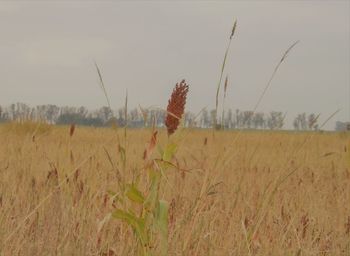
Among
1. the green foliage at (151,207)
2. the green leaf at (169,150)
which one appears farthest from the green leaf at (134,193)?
the green leaf at (169,150)

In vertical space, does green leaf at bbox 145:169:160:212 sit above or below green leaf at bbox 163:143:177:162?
below

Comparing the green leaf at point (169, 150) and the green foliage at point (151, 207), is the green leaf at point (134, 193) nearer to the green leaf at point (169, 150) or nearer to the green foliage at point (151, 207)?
the green foliage at point (151, 207)

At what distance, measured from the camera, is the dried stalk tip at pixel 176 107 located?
1210 mm

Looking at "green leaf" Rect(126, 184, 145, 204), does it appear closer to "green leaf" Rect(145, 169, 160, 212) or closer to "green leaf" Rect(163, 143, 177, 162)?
"green leaf" Rect(145, 169, 160, 212)

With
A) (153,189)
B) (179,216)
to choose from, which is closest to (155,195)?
(153,189)

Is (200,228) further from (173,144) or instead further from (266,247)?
(173,144)

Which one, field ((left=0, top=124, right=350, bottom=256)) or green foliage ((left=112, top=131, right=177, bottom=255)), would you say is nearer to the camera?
green foliage ((left=112, top=131, right=177, bottom=255))

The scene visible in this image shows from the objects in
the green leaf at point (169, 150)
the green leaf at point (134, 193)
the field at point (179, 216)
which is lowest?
the field at point (179, 216)

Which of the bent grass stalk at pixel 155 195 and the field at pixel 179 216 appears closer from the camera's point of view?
the bent grass stalk at pixel 155 195

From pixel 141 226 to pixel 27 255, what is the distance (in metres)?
0.74

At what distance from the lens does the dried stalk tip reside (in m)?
1.21

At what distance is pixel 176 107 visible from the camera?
121cm

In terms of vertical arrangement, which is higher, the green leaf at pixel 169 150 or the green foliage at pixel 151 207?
the green leaf at pixel 169 150

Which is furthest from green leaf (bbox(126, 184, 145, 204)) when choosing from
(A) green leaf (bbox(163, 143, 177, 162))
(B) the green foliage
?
(A) green leaf (bbox(163, 143, 177, 162))
